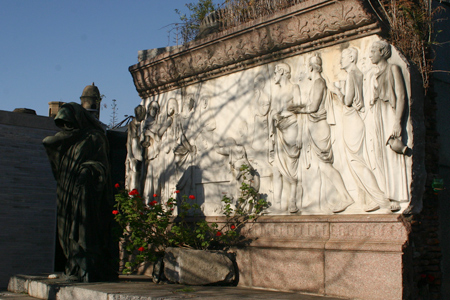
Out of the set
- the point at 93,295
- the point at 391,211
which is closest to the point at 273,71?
the point at 391,211

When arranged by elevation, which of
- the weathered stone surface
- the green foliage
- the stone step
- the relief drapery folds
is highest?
the green foliage

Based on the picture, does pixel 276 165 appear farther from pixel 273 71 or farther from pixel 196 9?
pixel 196 9

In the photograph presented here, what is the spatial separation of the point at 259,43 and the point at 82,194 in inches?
128

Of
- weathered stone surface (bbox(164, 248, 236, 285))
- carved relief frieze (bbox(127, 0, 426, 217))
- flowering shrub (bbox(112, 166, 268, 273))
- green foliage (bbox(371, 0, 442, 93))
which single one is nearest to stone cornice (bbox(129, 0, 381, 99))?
carved relief frieze (bbox(127, 0, 426, 217))

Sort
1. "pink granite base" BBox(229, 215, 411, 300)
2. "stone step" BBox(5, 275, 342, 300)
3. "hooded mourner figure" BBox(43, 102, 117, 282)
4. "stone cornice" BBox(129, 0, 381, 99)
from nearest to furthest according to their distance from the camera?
1. "pink granite base" BBox(229, 215, 411, 300)
2. "stone step" BBox(5, 275, 342, 300)
3. "stone cornice" BBox(129, 0, 381, 99)
4. "hooded mourner figure" BBox(43, 102, 117, 282)

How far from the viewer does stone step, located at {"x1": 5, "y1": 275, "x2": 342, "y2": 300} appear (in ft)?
18.4

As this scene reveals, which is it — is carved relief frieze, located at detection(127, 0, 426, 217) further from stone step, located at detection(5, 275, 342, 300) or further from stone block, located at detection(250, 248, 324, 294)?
stone step, located at detection(5, 275, 342, 300)

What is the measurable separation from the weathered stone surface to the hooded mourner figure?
1.04 meters

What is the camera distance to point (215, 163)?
25.5 ft

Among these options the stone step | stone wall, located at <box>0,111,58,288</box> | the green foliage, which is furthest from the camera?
stone wall, located at <box>0,111,58,288</box>

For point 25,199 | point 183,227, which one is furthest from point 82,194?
point 25,199

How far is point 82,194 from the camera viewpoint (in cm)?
700

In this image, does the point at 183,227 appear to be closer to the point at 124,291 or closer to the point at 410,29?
the point at 124,291

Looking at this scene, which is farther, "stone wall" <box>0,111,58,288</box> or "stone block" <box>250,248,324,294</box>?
"stone wall" <box>0,111,58,288</box>
